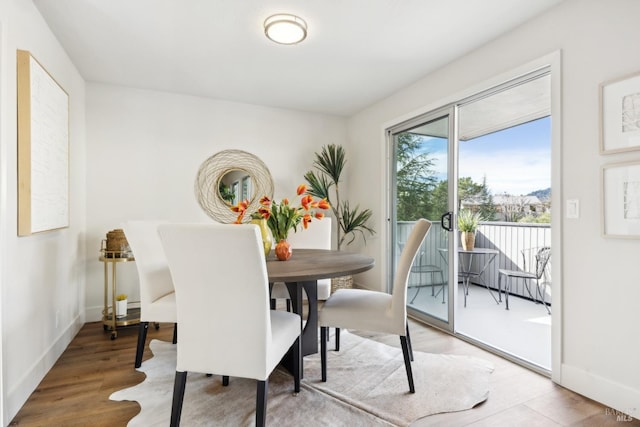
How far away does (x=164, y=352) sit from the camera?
2.59 metres

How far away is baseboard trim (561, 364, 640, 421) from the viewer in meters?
1.77

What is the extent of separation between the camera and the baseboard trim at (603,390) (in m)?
1.77

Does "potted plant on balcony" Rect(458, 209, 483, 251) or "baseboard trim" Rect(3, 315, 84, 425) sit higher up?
"potted plant on balcony" Rect(458, 209, 483, 251)

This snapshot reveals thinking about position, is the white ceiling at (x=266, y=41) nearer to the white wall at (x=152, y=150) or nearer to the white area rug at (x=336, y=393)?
the white wall at (x=152, y=150)

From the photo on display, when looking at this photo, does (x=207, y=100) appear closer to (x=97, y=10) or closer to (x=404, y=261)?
(x=97, y=10)

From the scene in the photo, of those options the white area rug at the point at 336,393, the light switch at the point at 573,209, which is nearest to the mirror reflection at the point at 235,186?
the white area rug at the point at 336,393

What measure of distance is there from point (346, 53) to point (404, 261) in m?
1.83

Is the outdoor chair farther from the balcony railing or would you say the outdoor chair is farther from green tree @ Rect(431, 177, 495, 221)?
green tree @ Rect(431, 177, 495, 221)

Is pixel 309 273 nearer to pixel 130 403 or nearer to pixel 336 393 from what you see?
pixel 336 393

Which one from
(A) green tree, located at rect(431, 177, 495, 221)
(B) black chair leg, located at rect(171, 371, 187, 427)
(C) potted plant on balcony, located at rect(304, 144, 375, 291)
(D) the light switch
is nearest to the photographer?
(B) black chair leg, located at rect(171, 371, 187, 427)

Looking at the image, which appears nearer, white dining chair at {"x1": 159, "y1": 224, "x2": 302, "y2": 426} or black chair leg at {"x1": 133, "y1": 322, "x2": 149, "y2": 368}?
white dining chair at {"x1": 159, "y1": 224, "x2": 302, "y2": 426}

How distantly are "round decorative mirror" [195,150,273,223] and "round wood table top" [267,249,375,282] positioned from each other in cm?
171

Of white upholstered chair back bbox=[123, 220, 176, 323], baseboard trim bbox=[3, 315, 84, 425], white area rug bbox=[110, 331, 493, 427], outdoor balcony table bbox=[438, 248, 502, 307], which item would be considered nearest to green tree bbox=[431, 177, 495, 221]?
outdoor balcony table bbox=[438, 248, 502, 307]

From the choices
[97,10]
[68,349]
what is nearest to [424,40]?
[97,10]
